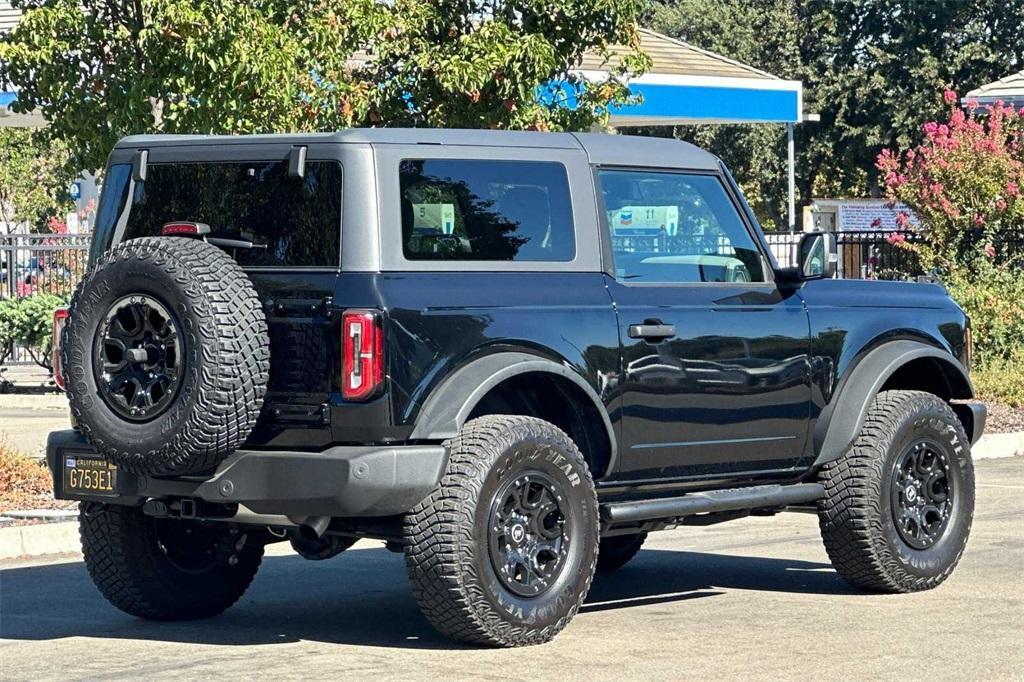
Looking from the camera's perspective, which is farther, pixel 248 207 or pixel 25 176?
pixel 25 176

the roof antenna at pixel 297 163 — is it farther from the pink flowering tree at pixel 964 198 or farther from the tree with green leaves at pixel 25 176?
the tree with green leaves at pixel 25 176

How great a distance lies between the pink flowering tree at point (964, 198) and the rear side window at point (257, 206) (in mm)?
16741

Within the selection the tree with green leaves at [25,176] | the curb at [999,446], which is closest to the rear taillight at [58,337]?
the curb at [999,446]

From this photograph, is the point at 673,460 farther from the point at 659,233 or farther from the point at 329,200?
A: the point at 329,200

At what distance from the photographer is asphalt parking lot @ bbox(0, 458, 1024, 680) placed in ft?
24.7

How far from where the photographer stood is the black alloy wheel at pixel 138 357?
7.68 meters

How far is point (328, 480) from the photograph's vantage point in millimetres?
7473

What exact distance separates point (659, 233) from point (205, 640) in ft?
8.82

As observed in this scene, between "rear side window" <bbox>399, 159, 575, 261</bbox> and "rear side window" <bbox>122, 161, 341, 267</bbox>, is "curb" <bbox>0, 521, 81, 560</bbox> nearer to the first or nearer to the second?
"rear side window" <bbox>122, 161, 341, 267</bbox>

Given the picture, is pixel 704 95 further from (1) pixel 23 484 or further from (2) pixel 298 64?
(1) pixel 23 484

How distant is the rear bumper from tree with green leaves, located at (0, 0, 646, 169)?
7394 mm

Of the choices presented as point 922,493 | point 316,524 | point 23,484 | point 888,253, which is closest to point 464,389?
point 316,524

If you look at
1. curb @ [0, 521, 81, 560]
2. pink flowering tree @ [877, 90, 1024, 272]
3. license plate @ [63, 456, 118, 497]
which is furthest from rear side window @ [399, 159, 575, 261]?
pink flowering tree @ [877, 90, 1024, 272]

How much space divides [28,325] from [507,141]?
1628 centimetres
